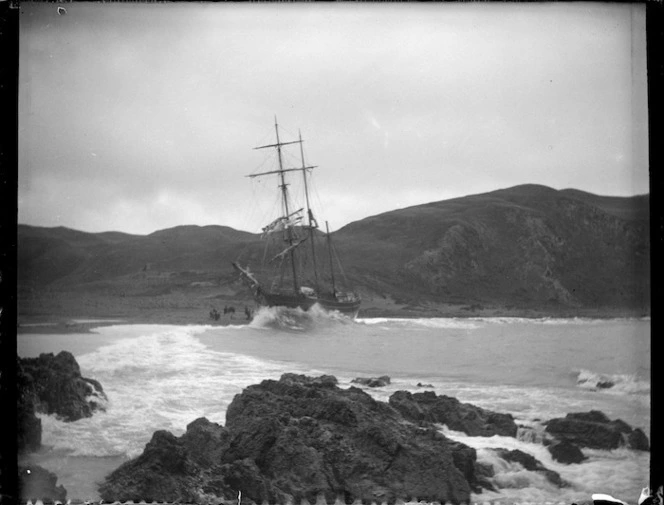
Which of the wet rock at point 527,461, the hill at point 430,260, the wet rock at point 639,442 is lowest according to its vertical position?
the wet rock at point 527,461

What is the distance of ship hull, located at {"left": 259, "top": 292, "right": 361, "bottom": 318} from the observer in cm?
614

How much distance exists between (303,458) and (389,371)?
1073 millimetres

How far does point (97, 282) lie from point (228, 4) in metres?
2.84

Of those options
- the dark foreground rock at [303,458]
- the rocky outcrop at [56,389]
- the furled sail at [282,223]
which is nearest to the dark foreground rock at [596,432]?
the dark foreground rock at [303,458]

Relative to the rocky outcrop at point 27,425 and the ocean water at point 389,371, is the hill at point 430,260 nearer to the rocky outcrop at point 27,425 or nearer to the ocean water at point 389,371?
the ocean water at point 389,371

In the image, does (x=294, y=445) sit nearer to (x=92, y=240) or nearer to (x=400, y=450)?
(x=400, y=450)

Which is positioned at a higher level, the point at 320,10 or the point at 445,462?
the point at 320,10

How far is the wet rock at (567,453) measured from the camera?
18.5ft

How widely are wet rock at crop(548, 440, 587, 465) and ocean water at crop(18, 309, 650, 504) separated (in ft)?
0.21

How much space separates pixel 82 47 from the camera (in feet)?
19.1

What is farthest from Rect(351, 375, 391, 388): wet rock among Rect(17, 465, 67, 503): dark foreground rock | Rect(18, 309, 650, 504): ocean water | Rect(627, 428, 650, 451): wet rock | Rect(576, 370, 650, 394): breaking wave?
Rect(17, 465, 67, 503): dark foreground rock

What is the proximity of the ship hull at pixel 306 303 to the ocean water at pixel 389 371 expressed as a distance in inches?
3.4

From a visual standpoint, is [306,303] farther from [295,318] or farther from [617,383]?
[617,383]
